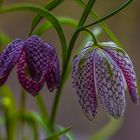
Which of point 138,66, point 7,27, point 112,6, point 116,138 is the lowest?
point 116,138

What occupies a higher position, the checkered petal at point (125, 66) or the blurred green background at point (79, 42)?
the blurred green background at point (79, 42)

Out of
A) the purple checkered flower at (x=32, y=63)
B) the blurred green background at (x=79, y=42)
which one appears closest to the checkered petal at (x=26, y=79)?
the purple checkered flower at (x=32, y=63)

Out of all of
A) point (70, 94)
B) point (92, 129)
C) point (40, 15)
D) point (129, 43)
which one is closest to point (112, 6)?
point (129, 43)

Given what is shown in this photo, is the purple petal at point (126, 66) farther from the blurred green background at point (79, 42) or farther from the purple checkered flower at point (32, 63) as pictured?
the blurred green background at point (79, 42)

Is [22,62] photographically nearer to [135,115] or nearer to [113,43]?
[113,43]

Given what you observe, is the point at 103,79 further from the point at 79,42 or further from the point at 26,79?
the point at 79,42

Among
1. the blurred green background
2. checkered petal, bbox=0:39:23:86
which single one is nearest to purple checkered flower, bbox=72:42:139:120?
checkered petal, bbox=0:39:23:86
